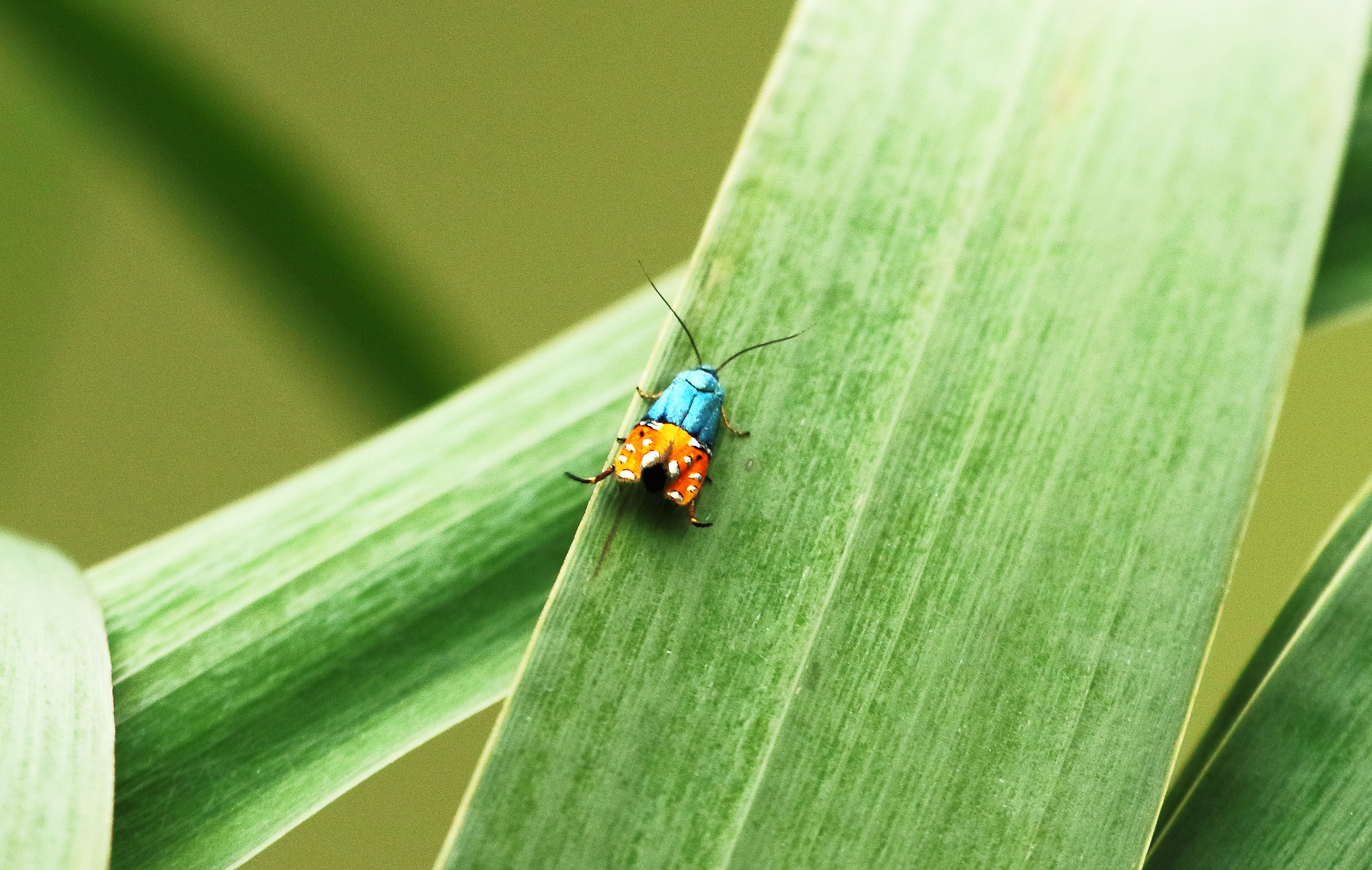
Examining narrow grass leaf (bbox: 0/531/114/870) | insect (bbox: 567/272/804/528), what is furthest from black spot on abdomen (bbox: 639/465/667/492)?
narrow grass leaf (bbox: 0/531/114/870)

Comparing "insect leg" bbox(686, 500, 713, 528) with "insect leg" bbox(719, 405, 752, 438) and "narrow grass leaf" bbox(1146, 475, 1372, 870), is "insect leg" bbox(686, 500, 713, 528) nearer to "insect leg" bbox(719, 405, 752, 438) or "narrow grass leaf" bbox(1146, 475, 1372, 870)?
"insect leg" bbox(719, 405, 752, 438)

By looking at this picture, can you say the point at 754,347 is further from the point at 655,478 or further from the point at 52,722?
the point at 52,722

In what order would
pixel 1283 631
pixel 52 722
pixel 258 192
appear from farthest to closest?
pixel 258 192 → pixel 1283 631 → pixel 52 722

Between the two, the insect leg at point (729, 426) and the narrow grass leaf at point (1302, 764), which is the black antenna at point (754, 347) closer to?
the insect leg at point (729, 426)

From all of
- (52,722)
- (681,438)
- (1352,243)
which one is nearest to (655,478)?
(681,438)

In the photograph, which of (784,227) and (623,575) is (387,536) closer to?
(623,575)

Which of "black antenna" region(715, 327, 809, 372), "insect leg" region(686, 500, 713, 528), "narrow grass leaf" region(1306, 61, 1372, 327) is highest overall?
"black antenna" region(715, 327, 809, 372)
